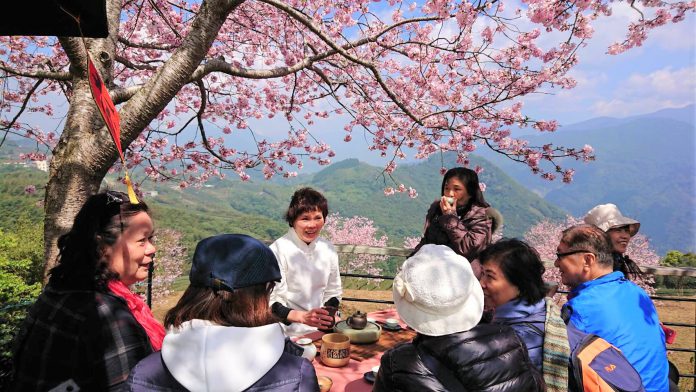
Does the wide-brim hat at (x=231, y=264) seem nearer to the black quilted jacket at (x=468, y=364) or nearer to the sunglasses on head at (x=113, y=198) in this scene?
the black quilted jacket at (x=468, y=364)

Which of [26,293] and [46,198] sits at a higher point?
[46,198]

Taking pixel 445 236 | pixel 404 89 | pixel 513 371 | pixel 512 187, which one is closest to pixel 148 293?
pixel 445 236

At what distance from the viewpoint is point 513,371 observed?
1341 millimetres

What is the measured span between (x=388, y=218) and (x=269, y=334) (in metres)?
101

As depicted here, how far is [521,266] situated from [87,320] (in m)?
1.82

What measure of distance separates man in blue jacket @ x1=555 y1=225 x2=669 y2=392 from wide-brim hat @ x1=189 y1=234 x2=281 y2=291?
1714 mm

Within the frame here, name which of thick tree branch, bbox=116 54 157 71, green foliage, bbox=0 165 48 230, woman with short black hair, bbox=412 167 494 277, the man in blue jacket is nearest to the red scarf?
woman with short black hair, bbox=412 167 494 277

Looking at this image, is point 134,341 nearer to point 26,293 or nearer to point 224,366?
point 224,366

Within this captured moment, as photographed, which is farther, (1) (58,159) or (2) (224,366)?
(1) (58,159)

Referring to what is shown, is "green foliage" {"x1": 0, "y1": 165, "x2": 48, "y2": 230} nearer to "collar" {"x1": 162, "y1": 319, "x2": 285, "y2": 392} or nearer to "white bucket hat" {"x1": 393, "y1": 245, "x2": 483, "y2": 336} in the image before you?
"collar" {"x1": 162, "y1": 319, "x2": 285, "y2": 392}

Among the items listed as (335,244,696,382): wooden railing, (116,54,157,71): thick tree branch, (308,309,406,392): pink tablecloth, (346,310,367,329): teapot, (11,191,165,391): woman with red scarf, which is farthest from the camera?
(116,54,157,71): thick tree branch

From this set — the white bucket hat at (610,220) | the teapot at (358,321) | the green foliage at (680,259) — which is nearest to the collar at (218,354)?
the teapot at (358,321)

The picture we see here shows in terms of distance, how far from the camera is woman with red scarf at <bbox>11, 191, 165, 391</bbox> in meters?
1.48

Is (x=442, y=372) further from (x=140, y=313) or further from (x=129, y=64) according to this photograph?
(x=129, y=64)
